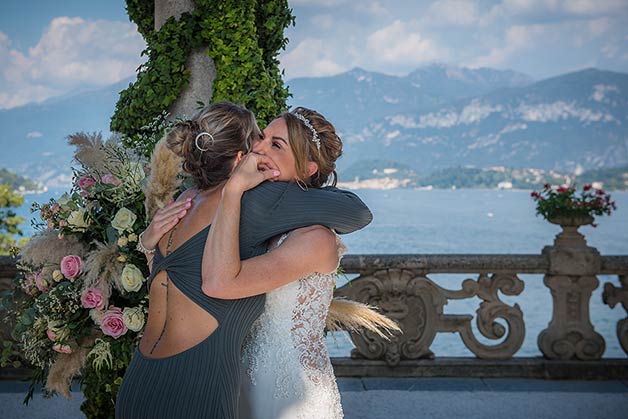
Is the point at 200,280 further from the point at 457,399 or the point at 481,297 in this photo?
the point at 481,297

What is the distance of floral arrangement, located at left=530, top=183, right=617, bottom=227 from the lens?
18.8ft

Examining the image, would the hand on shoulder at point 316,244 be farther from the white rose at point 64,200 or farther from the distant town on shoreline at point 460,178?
the distant town on shoreline at point 460,178

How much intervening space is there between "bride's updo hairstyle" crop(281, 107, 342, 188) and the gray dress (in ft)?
0.31

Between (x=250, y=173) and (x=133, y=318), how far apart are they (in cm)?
116

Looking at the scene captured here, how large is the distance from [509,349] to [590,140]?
9292cm

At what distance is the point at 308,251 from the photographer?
7.12 ft

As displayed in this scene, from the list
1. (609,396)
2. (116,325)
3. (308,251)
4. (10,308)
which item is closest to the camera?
(308,251)

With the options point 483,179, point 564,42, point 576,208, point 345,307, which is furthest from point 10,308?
point 564,42

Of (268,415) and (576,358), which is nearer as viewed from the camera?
(268,415)

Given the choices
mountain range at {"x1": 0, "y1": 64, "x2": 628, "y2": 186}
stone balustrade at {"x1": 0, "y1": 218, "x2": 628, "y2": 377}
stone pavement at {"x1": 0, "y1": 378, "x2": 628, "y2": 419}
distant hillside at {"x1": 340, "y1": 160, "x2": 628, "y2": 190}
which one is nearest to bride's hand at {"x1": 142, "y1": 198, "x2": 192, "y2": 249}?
stone pavement at {"x1": 0, "y1": 378, "x2": 628, "y2": 419}

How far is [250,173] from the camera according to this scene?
2133mm

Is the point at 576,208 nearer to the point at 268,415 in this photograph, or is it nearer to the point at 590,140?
the point at 268,415

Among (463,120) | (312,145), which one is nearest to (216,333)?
(312,145)

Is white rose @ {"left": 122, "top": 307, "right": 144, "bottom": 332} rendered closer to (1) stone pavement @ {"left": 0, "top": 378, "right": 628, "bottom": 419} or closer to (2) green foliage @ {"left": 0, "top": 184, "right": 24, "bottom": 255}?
(1) stone pavement @ {"left": 0, "top": 378, "right": 628, "bottom": 419}
